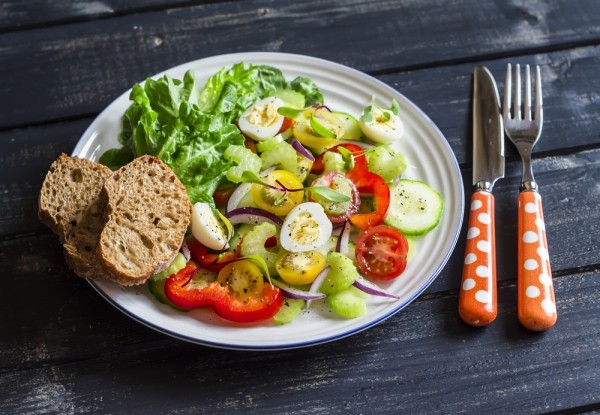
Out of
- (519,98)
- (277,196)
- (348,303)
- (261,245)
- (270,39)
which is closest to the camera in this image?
(348,303)

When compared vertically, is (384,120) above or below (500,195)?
above

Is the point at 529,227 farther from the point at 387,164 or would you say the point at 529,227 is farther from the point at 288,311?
the point at 288,311

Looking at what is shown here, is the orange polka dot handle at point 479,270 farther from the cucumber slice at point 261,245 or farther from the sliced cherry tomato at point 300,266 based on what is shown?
the cucumber slice at point 261,245

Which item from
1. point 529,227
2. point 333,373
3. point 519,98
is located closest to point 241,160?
point 333,373

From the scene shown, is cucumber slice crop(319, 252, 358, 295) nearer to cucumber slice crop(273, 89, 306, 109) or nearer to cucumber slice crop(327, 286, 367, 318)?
cucumber slice crop(327, 286, 367, 318)

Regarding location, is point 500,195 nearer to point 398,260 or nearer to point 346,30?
point 398,260

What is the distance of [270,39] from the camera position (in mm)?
3613

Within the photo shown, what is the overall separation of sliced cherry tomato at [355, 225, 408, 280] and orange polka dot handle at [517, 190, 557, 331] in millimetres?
420

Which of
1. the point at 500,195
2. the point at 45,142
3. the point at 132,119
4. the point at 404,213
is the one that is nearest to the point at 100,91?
the point at 45,142

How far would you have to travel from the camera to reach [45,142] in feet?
10.4

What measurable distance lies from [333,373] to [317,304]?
0.23 metres

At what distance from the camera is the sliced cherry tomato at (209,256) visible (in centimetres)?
253

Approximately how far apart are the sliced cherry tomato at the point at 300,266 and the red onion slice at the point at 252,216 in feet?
0.58

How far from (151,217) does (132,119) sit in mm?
480
